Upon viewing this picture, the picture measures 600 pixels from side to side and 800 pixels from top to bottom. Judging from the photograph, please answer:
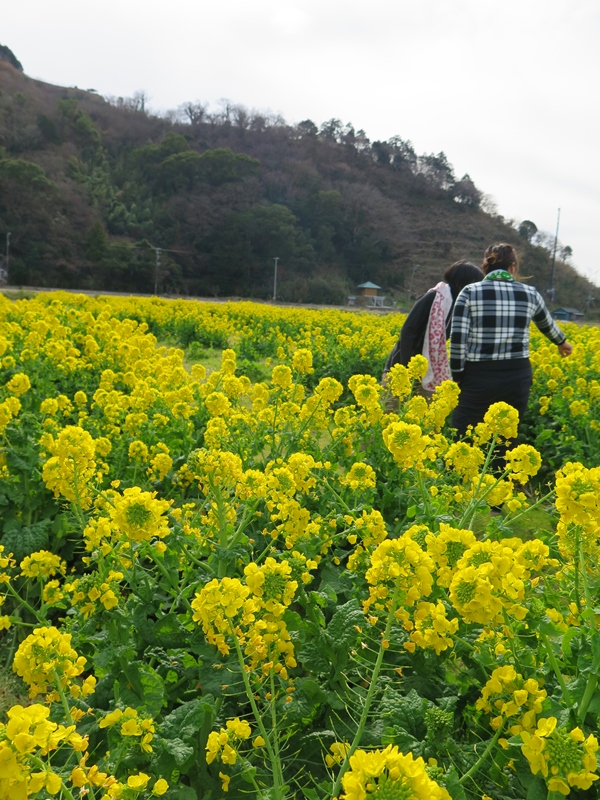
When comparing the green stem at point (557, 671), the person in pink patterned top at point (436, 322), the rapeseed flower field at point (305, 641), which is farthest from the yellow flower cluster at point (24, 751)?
the person in pink patterned top at point (436, 322)

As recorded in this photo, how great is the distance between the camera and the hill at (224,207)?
56.7 m

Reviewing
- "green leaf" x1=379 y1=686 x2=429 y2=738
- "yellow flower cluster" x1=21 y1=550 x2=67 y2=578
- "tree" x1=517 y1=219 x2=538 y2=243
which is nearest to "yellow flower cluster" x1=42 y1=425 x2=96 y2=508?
"yellow flower cluster" x1=21 y1=550 x2=67 y2=578

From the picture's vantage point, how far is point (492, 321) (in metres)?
4.32

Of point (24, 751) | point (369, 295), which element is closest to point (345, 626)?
point (24, 751)

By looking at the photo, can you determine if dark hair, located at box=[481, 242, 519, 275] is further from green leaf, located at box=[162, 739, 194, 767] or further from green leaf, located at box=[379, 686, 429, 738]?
green leaf, located at box=[162, 739, 194, 767]

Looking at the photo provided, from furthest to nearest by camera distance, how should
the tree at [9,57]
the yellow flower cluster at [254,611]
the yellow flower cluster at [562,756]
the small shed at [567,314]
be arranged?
the tree at [9,57] → the small shed at [567,314] → the yellow flower cluster at [254,611] → the yellow flower cluster at [562,756]

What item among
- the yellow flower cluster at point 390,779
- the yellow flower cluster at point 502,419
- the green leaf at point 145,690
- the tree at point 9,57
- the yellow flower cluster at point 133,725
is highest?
the tree at point 9,57

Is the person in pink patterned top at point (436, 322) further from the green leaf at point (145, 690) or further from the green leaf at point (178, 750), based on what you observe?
the green leaf at point (178, 750)

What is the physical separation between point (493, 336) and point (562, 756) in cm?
357

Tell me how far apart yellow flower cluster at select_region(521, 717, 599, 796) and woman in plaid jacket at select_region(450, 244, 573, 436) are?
11.2ft

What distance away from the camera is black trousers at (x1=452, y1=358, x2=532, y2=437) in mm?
4402

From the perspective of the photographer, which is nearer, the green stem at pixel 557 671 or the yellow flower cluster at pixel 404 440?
the green stem at pixel 557 671

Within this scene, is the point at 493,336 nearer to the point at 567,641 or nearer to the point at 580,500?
the point at 580,500

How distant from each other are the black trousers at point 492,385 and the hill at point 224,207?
180ft
